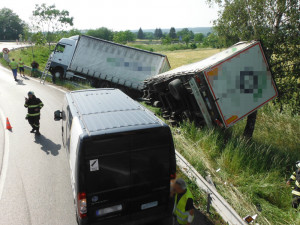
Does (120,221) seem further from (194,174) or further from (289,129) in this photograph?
(289,129)

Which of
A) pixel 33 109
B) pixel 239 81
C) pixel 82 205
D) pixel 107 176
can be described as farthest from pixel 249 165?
pixel 33 109

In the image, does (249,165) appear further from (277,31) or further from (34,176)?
(277,31)

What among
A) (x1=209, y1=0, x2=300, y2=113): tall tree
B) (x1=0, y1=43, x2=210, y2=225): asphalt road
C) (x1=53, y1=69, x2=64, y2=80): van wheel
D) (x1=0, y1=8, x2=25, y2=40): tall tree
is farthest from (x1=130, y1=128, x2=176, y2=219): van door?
(x1=0, y1=8, x2=25, y2=40): tall tree

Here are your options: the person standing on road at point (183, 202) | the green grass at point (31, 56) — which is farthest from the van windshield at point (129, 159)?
the green grass at point (31, 56)

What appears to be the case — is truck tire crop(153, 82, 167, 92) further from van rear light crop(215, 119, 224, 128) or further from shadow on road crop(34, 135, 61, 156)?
shadow on road crop(34, 135, 61, 156)

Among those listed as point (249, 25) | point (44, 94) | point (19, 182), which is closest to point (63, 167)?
point (19, 182)

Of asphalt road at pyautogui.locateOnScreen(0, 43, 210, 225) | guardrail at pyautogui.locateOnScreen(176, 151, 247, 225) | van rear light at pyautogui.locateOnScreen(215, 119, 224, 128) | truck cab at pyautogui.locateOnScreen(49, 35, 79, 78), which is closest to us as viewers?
guardrail at pyautogui.locateOnScreen(176, 151, 247, 225)

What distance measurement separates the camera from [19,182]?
5727 millimetres

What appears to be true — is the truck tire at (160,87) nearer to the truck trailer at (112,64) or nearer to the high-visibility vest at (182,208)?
the truck trailer at (112,64)

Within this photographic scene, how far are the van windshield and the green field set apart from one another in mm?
1975

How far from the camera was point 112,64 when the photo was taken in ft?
52.7

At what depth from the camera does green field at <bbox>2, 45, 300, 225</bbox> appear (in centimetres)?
476

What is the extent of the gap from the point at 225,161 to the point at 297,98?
14.2 feet

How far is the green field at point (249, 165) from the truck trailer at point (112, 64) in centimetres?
795
